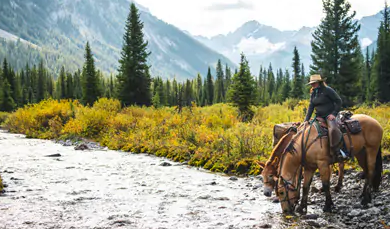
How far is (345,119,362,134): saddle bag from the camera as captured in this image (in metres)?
7.68

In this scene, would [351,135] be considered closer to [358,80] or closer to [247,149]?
[247,149]

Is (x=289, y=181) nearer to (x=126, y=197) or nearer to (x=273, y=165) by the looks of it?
(x=273, y=165)

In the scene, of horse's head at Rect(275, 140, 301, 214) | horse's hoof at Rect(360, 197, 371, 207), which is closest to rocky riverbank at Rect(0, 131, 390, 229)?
horse's hoof at Rect(360, 197, 371, 207)

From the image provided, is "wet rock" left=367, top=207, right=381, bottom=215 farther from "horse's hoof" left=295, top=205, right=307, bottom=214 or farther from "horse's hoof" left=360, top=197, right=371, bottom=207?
"horse's hoof" left=295, top=205, right=307, bottom=214

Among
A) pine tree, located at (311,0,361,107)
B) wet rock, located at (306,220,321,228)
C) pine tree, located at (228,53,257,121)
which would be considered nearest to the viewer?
wet rock, located at (306,220,321,228)

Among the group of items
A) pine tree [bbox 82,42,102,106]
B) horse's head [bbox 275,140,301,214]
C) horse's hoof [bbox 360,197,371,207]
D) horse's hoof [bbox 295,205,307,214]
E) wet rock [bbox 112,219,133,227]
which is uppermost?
pine tree [bbox 82,42,102,106]

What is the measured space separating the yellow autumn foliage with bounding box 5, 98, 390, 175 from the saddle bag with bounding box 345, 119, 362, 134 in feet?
8.22

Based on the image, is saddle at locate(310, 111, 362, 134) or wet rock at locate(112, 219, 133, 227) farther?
saddle at locate(310, 111, 362, 134)

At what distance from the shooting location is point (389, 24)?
59.1 metres

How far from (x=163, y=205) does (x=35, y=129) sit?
74.1 ft

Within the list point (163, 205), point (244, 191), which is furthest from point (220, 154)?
point (163, 205)

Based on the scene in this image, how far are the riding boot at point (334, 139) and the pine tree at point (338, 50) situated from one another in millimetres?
30258

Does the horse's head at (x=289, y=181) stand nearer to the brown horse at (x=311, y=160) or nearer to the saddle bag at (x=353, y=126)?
the brown horse at (x=311, y=160)

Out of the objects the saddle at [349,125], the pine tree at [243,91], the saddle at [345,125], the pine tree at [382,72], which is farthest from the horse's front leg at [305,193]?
the pine tree at [382,72]
